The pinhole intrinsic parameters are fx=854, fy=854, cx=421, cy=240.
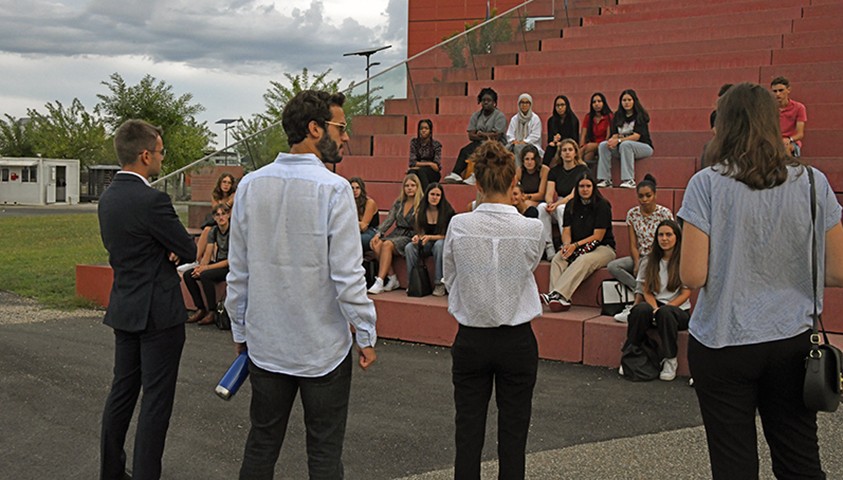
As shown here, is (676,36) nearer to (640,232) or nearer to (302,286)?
(640,232)

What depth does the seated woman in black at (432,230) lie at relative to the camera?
9094mm

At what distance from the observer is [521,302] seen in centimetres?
388

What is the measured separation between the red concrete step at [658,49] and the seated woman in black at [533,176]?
549 centimetres

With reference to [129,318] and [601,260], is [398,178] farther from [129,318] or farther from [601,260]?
[129,318]

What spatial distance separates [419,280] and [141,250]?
5117 mm

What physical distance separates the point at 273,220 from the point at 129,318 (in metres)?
1.23

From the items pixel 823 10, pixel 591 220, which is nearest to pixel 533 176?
pixel 591 220

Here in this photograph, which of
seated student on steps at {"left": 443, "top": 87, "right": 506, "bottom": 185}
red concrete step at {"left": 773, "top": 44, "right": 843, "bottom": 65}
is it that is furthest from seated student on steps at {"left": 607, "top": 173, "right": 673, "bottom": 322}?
red concrete step at {"left": 773, "top": 44, "right": 843, "bottom": 65}

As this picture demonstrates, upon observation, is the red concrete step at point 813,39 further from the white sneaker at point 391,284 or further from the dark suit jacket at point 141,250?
the dark suit jacket at point 141,250

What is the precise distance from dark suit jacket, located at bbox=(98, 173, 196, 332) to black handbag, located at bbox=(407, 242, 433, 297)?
4964mm

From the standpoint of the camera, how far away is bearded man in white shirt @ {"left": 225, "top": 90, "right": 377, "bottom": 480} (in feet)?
10.8

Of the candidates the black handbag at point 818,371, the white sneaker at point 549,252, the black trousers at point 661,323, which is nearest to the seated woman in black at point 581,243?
the white sneaker at point 549,252

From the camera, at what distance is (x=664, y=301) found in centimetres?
738

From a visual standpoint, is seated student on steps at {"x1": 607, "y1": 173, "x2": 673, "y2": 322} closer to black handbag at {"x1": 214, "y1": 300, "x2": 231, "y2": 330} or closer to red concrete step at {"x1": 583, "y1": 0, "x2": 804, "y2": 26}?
black handbag at {"x1": 214, "y1": 300, "x2": 231, "y2": 330}
